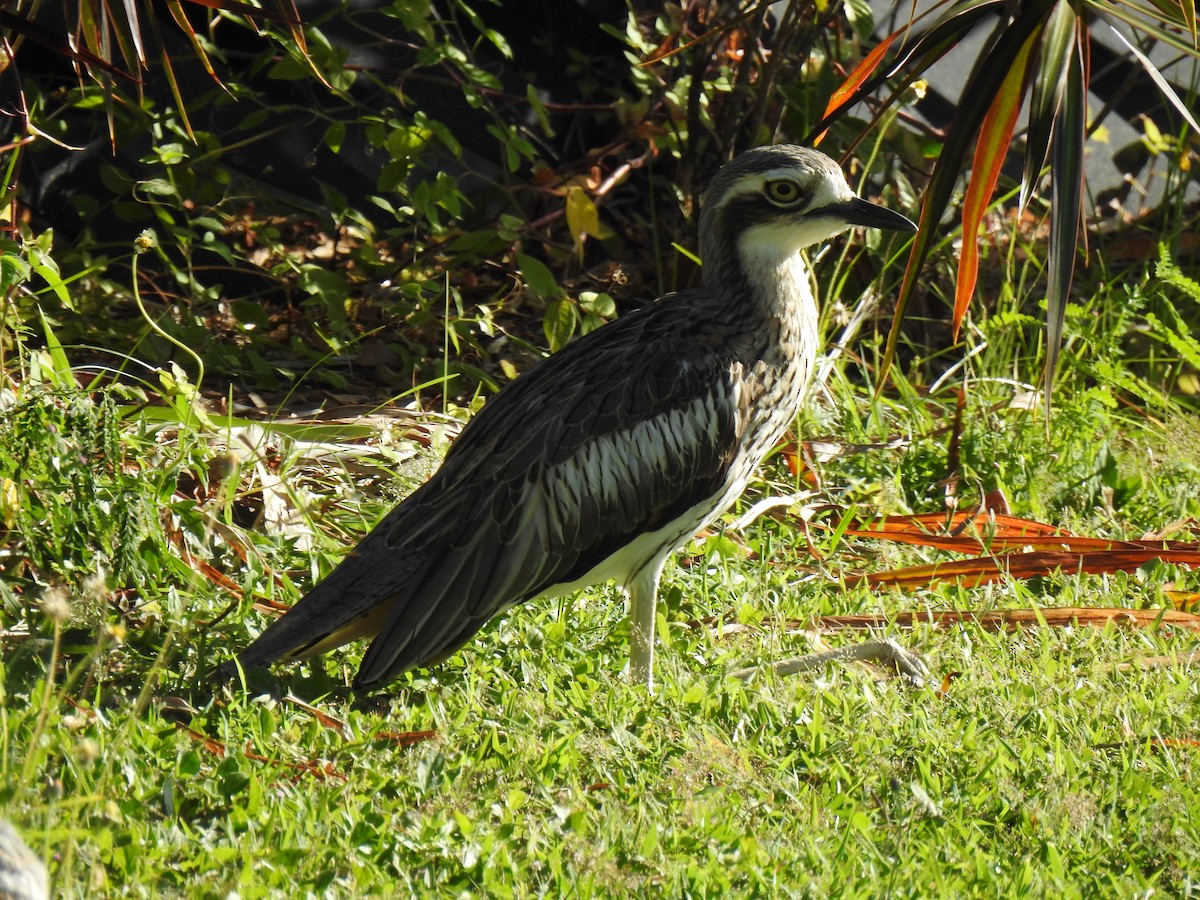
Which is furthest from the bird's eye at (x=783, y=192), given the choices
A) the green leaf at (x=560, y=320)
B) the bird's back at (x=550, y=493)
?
the green leaf at (x=560, y=320)

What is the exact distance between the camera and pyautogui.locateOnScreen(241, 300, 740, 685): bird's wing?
158 inches

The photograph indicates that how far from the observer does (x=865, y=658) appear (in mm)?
4453

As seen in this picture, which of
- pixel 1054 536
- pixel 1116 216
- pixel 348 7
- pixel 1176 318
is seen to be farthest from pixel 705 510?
pixel 1116 216

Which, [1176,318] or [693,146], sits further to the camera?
[693,146]

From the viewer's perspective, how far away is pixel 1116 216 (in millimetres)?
7633

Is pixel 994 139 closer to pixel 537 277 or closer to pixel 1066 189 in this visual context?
pixel 1066 189

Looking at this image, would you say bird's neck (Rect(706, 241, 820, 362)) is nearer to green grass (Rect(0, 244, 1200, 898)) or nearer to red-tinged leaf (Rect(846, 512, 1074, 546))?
green grass (Rect(0, 244, 1200, 898))

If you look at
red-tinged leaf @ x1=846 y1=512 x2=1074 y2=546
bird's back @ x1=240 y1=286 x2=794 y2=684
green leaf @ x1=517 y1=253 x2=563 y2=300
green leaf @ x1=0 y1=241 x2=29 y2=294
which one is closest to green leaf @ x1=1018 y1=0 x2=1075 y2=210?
bird's back @ x1=240 y1=286 x2=794 y2=684

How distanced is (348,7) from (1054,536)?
3.62 m

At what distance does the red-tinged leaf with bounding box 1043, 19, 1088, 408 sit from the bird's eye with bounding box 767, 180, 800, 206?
0.84m

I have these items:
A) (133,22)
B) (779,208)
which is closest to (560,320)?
(779,208)

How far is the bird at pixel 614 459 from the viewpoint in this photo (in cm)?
402

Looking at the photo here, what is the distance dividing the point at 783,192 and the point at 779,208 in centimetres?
5

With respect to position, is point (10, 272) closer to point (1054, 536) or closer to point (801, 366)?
point (801, 366)
